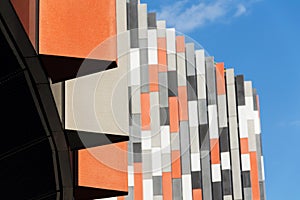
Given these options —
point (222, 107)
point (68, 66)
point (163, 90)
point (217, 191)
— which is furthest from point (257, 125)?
point (68, 66)

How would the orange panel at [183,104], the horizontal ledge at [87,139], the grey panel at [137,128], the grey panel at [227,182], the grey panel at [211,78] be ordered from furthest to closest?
the grey panel at [211,78] < the grey panel at [227,182] < the orange panel at [183,104] < the grey panel at [137,128] < the horizontal ledge at [87,139]

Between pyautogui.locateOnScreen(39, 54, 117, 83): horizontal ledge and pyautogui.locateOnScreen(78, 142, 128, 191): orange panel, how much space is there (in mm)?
3929

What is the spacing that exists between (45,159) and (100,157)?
177 centimetres

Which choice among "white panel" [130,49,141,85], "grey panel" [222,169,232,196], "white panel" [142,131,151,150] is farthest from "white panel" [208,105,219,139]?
"white panel" [130,49,141,85]

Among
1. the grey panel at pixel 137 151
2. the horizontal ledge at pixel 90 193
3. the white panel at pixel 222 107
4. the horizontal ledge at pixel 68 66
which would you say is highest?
the white panel at pixel 222 107

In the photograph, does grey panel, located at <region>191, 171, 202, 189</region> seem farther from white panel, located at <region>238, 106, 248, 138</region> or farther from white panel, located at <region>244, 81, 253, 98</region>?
white panel, located at <region>244, 81, 253, 98</region>

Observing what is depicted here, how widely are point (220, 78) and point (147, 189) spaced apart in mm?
8482

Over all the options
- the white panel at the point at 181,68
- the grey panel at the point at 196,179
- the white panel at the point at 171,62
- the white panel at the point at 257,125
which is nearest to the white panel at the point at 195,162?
the grey panel at the point at 196,179

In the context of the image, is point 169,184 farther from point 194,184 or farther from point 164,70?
point 164,70

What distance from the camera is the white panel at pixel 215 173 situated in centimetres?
4503

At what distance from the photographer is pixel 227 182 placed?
45.5 metres

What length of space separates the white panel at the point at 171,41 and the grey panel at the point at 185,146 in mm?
4207

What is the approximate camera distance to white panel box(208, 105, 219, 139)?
45.8 meters

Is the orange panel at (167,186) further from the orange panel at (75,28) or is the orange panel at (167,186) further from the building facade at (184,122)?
the orange panel at (75,28)
